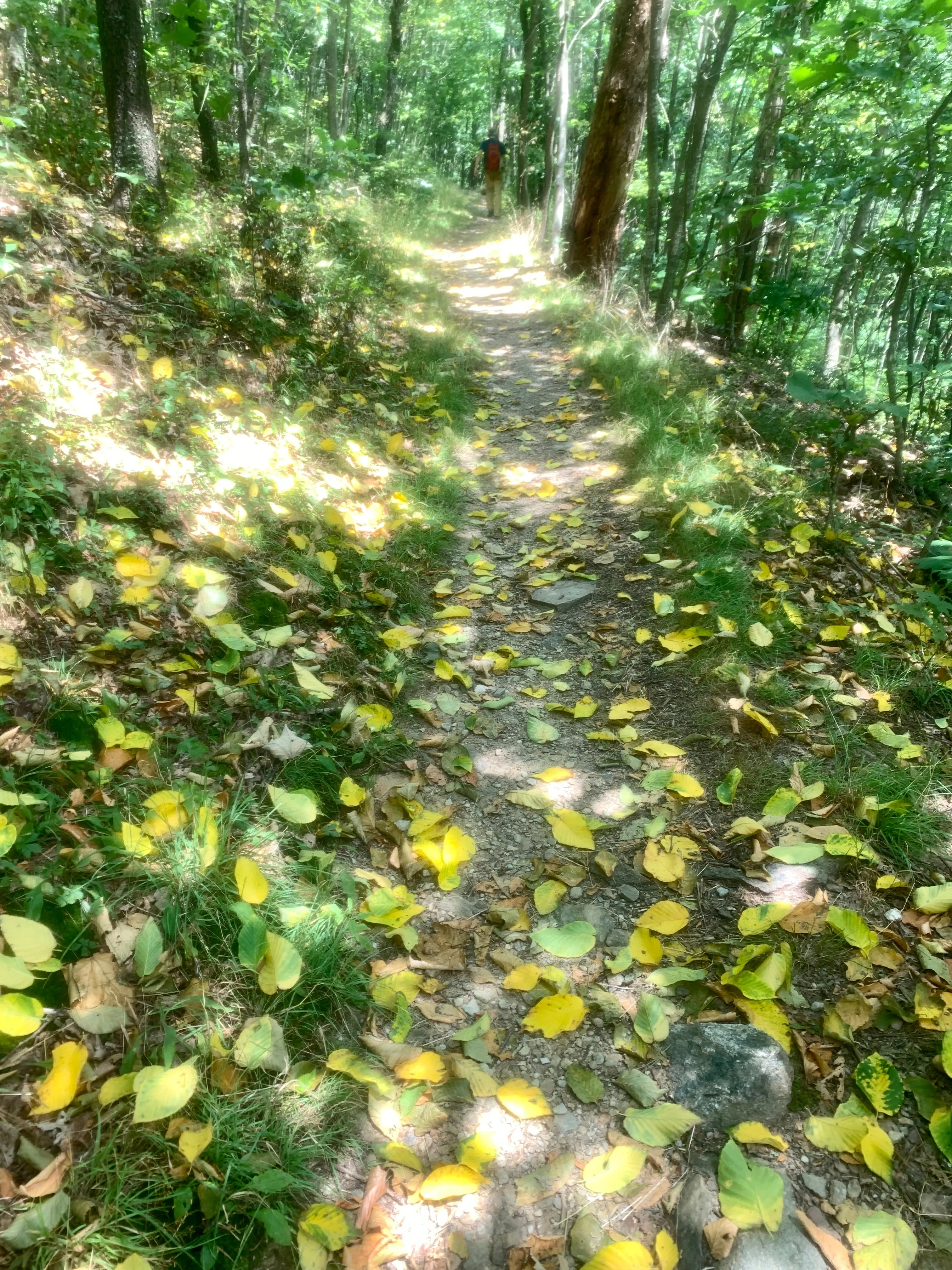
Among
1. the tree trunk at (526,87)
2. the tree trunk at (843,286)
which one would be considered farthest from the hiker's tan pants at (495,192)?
the tree trunk at (843,286)

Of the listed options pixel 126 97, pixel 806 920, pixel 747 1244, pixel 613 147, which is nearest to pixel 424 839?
pixel 806 920

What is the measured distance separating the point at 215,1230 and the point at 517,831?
4.02ft

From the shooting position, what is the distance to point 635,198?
36.8ft

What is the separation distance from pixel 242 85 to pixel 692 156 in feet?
11.0

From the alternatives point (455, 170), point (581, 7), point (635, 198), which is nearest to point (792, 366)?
point (635, 198)

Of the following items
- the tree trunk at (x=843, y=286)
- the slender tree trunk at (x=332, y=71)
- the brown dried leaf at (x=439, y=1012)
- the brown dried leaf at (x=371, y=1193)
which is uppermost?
the slender tree trunk at (x=332, y=71)

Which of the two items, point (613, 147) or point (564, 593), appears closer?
point (564, 593)

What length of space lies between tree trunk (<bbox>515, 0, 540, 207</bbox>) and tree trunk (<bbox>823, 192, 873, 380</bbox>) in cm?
561

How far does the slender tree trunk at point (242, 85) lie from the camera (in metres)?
5.12

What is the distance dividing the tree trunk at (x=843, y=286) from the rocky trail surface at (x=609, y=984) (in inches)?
140

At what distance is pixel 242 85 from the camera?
5203 millimetres

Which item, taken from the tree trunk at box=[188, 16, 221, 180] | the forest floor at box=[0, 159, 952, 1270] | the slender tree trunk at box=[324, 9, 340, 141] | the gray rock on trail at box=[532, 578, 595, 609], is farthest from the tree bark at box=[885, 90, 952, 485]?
the slender tree trunk at box=[324, 9, 340, 141]

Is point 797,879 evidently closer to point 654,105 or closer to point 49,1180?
point 49,1180

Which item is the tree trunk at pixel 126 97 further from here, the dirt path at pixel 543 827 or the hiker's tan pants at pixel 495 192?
the hiker's tan pants at pixel 495 192
